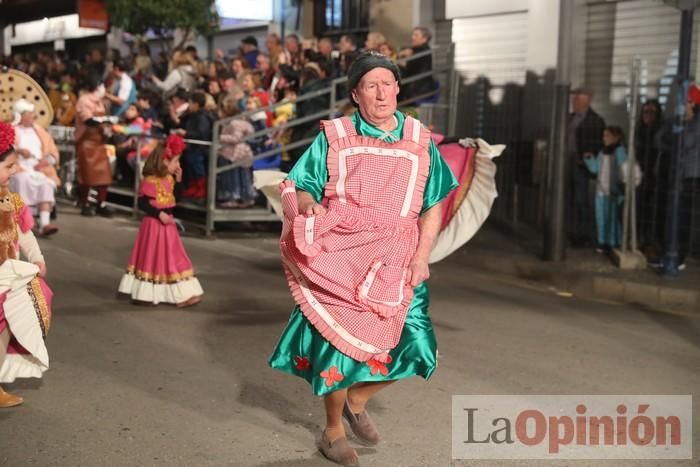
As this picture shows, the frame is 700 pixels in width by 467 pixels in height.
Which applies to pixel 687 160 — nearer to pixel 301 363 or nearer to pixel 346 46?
pixel 346 46

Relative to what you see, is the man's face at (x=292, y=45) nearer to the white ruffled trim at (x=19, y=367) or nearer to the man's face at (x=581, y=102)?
the man's face at (x=581, y=102)

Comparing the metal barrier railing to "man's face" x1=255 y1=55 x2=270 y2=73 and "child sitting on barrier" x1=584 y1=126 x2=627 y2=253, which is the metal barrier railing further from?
"child sitting on barrier" x1=584 y1=126 x2=627 y2=253

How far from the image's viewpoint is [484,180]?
7.56 metres

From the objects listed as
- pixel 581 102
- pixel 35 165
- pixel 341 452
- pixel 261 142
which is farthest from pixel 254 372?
pixel 261 142

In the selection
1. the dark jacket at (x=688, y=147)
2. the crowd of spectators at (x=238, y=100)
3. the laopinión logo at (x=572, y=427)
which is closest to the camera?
the laopinión logo at (x=572, y=427)

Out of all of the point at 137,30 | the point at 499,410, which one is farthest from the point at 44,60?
the point at 499,410

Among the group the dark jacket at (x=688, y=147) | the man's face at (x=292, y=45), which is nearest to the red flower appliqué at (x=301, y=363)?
the dark jacket at (x=688, y=147)

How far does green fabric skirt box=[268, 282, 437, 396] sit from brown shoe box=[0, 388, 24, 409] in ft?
5.73

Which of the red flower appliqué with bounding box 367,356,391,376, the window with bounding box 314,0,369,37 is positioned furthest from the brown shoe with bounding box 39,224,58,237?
the red flower appliqué with bounding box 367,356,391,376

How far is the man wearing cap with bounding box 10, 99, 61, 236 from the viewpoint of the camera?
12125 mm

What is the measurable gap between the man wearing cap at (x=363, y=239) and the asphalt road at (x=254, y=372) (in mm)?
534

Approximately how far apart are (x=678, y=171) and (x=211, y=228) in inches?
240

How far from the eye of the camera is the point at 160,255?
29.1 feet

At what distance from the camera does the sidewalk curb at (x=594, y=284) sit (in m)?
9.56
